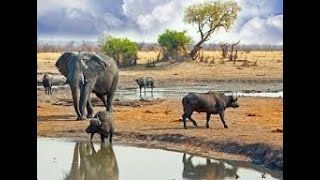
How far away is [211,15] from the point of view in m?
7.54

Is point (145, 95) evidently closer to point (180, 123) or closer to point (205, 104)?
point (180, 123)

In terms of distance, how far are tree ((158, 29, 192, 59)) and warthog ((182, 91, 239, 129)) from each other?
1.13m

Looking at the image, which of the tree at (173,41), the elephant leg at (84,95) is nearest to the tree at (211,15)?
the tree at (173,41)

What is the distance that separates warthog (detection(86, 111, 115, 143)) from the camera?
5.73m

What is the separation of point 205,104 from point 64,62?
2056 millimetres

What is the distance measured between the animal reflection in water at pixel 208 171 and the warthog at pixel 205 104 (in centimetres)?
101

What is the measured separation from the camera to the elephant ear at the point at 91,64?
7.28 m

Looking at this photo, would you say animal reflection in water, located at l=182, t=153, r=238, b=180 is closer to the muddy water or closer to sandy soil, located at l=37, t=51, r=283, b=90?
the muddy water

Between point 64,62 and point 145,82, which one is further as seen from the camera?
point 145,82

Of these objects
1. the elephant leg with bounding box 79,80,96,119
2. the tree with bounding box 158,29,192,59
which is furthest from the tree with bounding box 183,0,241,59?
the elephant leg with bounding box 79,80,96,119

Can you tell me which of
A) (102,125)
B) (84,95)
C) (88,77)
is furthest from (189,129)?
(88,77)
